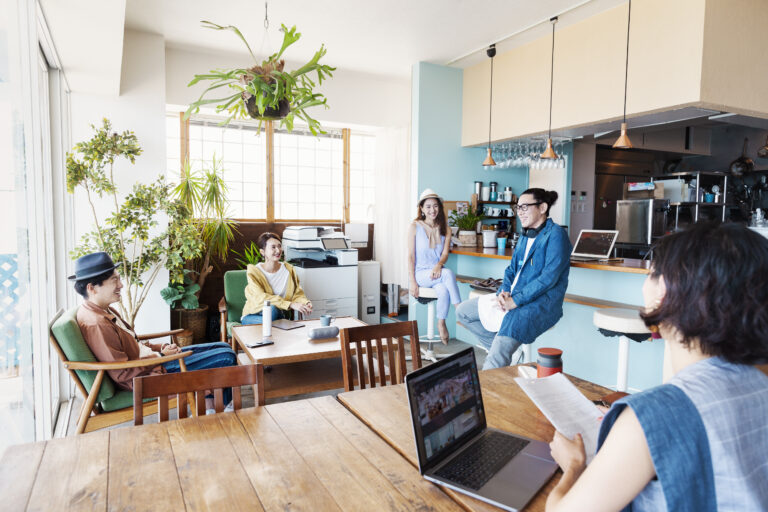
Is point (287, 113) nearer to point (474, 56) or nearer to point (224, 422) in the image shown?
point (224, 422)

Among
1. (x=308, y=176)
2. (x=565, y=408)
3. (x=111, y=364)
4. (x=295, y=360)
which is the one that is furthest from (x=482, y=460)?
(x=308, y=176)

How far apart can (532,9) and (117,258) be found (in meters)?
4.05

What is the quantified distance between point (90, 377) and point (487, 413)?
2.01 meters

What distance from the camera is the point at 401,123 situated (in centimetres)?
610

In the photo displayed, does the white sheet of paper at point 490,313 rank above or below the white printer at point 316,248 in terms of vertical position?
below

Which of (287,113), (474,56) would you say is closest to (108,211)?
(287,113)

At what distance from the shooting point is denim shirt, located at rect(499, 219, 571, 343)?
117 inches

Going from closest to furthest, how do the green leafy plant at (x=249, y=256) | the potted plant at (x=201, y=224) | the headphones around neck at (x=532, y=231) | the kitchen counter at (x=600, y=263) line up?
the headphones around neck at (x=532, y=231), the kitchen counter at (x=600, y=263), the potted plant at (x=201, y=224), the green leafy plant at (x=249, y=256)

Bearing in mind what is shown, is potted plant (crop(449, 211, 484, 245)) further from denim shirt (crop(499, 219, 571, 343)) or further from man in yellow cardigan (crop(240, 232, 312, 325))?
denim shirt (crop(499, 219, 571, 343))

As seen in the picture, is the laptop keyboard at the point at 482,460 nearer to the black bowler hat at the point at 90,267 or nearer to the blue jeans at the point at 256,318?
the black bowler hat at the point at 90,267

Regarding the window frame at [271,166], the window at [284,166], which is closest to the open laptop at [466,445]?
the window at [284,166]

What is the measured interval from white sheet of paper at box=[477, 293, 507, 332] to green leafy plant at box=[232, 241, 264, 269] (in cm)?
299

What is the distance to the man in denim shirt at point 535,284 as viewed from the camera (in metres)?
2.98

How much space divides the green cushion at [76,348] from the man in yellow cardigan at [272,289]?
159 centimetres
